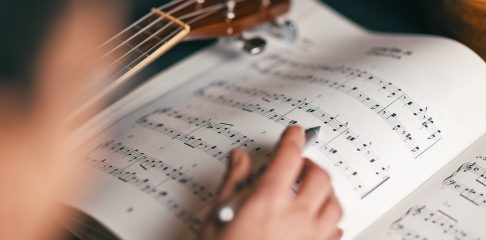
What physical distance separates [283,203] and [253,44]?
425 millimetres

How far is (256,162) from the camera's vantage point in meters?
0.72

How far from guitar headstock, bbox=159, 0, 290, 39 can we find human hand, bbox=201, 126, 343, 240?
322mm

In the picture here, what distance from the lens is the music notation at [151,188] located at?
678 mm

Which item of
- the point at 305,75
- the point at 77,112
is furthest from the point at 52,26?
the point at 305,75

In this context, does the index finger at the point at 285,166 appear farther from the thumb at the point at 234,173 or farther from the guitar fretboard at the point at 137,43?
the guitar fretboard at the point at 137,43

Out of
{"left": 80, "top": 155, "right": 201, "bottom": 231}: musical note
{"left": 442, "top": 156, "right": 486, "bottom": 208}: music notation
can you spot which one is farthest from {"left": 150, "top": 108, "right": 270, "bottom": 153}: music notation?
{"left": 442, "top": 156, "right": 486, "bottom": 208}: music notation

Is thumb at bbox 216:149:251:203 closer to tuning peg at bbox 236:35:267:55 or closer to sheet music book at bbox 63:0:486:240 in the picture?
sheet music book at bbox 63:0:486:240

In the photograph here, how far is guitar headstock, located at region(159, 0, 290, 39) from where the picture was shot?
92 cm

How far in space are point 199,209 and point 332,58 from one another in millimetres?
369

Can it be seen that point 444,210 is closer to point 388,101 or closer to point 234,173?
point 388,101

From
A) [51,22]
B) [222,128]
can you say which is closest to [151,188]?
[222,128]

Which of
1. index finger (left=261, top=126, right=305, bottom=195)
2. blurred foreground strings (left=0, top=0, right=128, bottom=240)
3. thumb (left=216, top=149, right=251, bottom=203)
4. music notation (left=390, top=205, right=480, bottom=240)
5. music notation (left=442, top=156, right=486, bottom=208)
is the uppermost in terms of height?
index finger (left=261, top=126, right=305, bottom=195)

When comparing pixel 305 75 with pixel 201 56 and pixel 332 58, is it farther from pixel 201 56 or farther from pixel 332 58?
pixel 201 56

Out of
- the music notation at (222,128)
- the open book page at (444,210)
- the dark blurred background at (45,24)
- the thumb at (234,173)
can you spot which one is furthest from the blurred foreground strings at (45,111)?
the open book page at (444,210)
